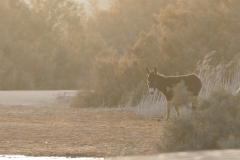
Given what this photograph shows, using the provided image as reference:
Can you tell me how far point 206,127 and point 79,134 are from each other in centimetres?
373

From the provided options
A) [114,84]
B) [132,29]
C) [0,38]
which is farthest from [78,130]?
[132,29]

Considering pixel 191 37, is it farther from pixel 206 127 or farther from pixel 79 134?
pixel 206 127

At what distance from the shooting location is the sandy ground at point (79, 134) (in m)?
11.9

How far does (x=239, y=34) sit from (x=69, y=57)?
77.7ft

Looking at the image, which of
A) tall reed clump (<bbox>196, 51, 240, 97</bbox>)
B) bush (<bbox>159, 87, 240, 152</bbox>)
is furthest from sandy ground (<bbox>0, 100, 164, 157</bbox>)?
tall reed clump (<bbox>196, 51, 240, 97</bbox>)

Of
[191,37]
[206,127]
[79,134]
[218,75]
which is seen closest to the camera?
[206,127]

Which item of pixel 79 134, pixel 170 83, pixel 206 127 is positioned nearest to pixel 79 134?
pixel 79 134

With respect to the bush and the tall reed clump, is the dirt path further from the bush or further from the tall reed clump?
the tall reed clump

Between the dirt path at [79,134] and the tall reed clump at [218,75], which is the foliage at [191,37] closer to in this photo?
the tall reed clump at [218,75]

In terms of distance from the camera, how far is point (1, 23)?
1797 inches

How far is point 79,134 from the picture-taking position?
14.9m

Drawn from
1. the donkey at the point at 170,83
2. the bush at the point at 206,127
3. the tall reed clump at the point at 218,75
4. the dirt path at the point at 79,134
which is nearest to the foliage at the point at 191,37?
the tall reed clump at the point at 218,75

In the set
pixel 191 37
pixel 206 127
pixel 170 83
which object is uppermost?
pixel 191 37

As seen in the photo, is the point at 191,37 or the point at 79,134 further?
the point at 191,37
